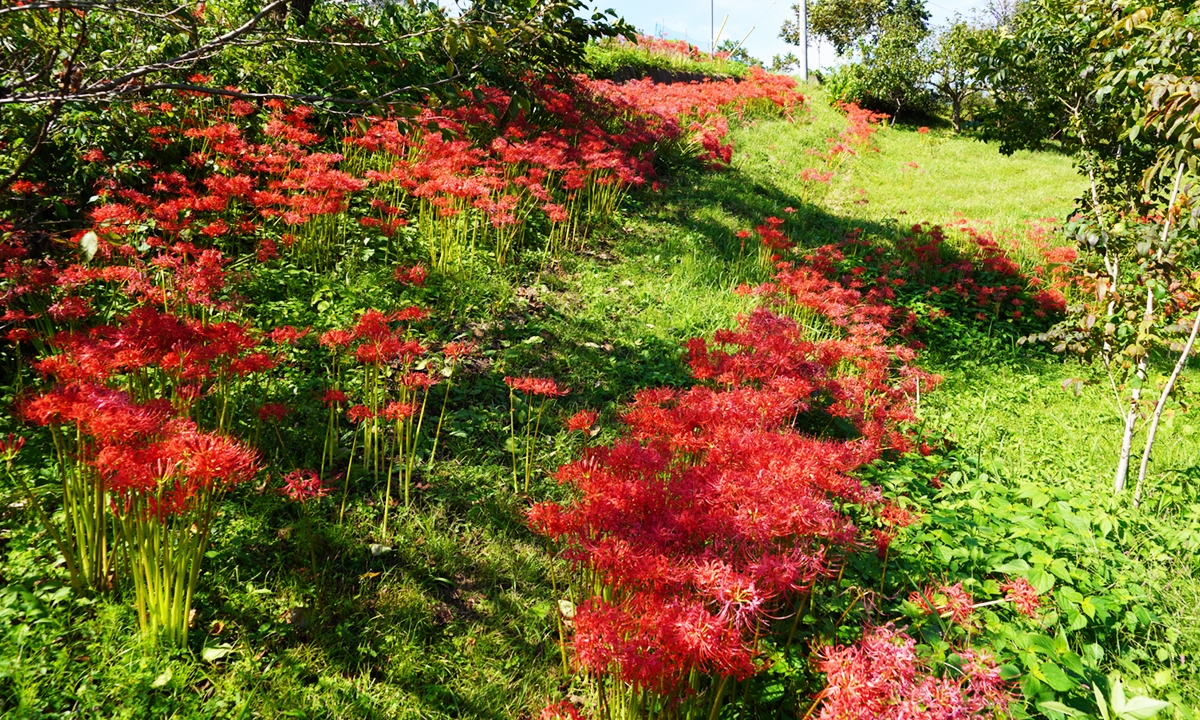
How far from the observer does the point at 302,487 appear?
240 centimetres

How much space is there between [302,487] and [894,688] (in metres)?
2.28

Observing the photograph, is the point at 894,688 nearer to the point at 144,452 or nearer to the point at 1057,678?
the point at 1057,678

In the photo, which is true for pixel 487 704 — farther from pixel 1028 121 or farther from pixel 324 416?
pixel 1028 121

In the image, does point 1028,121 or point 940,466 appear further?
point 1028,121

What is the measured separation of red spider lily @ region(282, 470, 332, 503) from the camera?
2254mm

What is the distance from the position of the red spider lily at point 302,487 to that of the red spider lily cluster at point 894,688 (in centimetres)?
196

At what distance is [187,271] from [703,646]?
316 centimetres

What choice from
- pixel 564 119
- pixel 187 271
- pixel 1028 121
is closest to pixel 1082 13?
pixel 1028 121

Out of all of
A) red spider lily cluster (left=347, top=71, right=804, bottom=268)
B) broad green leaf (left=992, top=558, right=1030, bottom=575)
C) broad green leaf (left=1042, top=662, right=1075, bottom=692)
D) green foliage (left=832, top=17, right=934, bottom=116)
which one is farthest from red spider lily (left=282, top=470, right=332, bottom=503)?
green foliage (left=832, top=17, right=934, bottom=116)

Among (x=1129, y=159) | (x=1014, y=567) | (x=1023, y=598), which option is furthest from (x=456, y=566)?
(x=1129, y=159)

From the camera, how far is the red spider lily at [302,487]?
2.25 m

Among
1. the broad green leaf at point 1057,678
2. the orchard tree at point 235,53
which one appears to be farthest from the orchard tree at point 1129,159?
the orchard tree at point 235,53

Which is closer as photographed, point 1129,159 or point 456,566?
point 456,566

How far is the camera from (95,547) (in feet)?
7.18
